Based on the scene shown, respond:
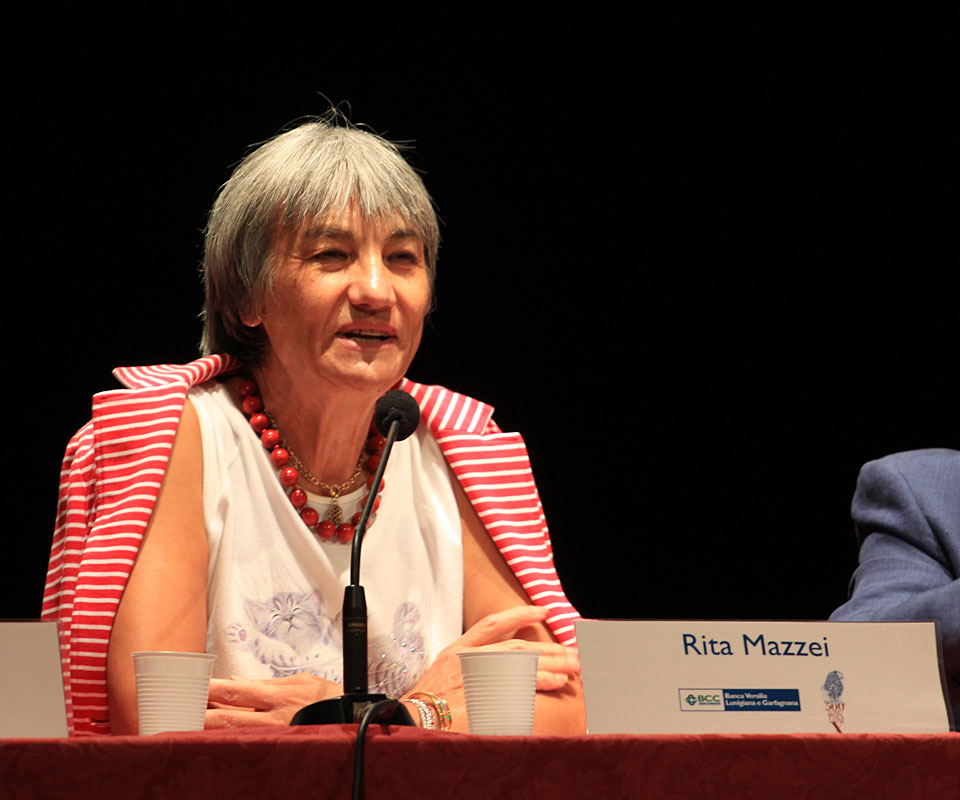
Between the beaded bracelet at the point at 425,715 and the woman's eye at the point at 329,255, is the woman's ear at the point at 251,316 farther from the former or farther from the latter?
the beaded bracelet at the point at 425,715

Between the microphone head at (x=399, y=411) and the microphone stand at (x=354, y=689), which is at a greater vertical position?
the microphone head at (x=399, y=411)

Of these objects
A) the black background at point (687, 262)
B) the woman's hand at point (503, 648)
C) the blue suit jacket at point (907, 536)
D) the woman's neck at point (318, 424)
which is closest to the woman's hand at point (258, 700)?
the woman's hand at point (503, 648)

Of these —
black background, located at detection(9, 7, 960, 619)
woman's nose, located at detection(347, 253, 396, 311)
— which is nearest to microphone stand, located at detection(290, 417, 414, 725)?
woman's nose, located at detection(347, 253, 396, 311)

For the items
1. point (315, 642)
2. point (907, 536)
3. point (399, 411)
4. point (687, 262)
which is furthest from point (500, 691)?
point (687, 262)

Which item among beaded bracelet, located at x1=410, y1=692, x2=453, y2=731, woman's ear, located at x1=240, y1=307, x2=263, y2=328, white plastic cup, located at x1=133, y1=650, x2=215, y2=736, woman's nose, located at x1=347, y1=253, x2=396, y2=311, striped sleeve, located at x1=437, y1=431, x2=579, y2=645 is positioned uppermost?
woman's nose, located at x1=347, y1=253, x2=396, y2=311

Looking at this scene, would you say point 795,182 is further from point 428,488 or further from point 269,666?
point 269,666

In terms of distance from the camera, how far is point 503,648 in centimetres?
152

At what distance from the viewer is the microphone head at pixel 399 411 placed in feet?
4.64

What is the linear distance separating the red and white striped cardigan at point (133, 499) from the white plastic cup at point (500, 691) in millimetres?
593

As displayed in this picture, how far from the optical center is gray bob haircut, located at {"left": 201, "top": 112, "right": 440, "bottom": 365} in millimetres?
1760

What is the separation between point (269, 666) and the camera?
166 centimetres

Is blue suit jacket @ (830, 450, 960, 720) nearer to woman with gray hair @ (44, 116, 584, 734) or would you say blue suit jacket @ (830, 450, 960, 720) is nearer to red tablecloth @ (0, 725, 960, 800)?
woman with gray hair @ (44, 116, 584, 734)

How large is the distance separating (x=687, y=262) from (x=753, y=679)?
1898 mm

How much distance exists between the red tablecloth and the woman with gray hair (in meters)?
0.59
